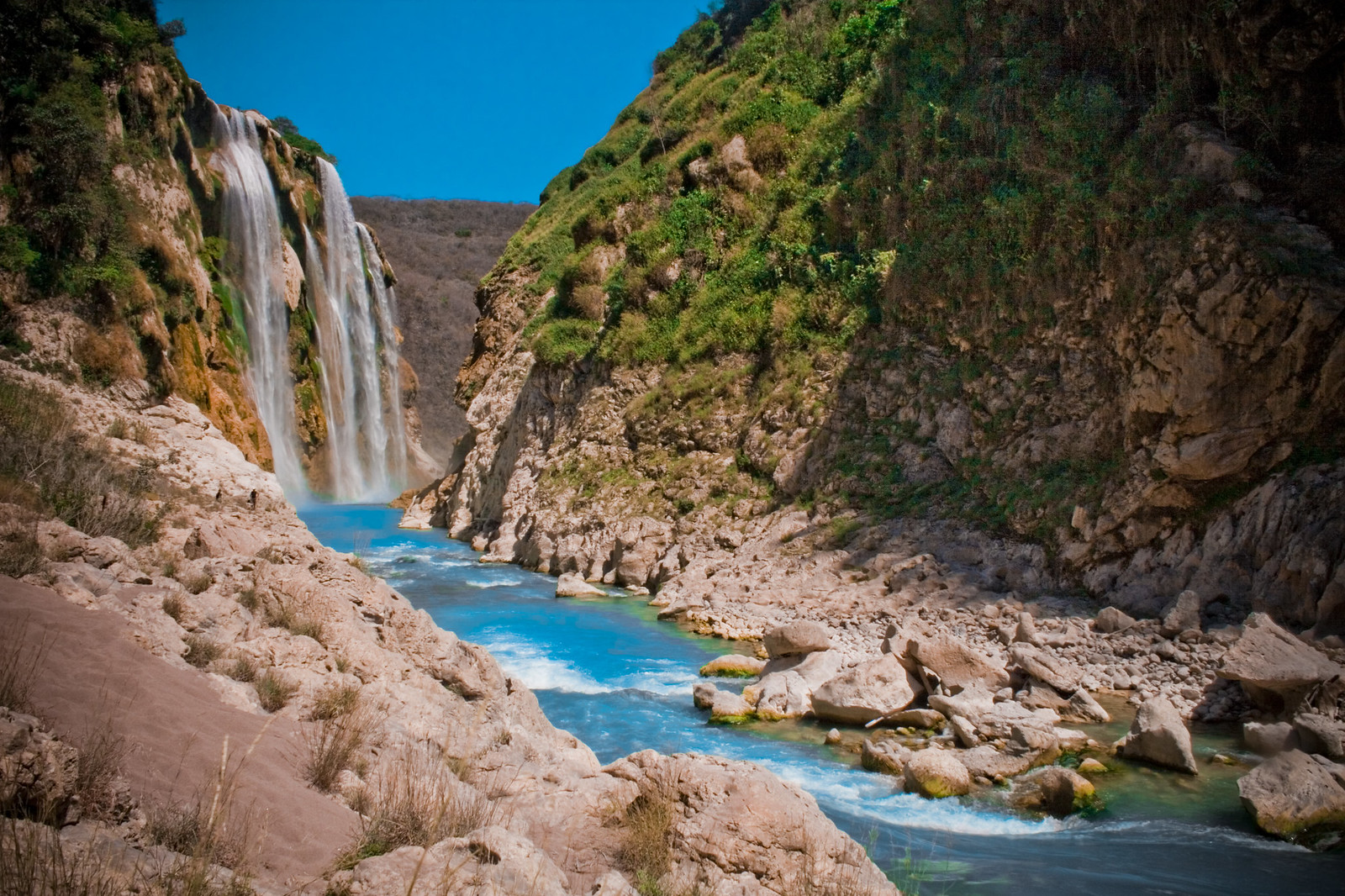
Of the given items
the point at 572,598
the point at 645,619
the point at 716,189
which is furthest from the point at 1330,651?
the point at 716,189

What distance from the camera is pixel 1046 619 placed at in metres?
12.2

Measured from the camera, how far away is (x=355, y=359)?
48.1 m

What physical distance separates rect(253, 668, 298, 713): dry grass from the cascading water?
41.7m

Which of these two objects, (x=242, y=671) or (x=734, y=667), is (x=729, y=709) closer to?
(x=734, y=667)

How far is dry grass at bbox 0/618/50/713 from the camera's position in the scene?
3.49 metres

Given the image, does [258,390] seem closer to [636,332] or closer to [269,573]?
[636,332]

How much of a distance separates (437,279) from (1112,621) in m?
67.1

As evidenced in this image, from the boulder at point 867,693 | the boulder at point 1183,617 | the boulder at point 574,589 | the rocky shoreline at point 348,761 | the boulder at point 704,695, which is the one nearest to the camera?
the rocky shoreline at point 348,761

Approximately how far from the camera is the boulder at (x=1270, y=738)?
7988mm

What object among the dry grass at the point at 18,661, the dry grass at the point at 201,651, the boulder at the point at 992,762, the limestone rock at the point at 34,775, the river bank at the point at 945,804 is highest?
the dry grass at the point at 18,661

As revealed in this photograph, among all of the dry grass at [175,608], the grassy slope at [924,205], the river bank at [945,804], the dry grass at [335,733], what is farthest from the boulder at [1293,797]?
the dry grass at [175,608]

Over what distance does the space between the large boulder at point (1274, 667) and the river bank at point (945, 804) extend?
0.57 meters

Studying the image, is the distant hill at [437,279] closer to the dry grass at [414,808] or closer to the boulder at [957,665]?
the boulder at [957,665]

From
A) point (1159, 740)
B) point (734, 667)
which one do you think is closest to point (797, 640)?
point (734, 667)
